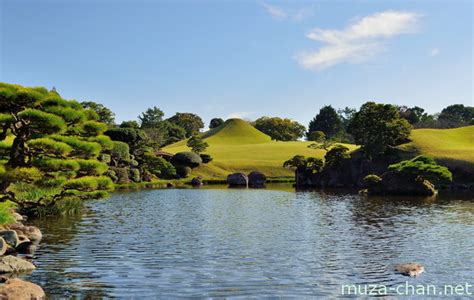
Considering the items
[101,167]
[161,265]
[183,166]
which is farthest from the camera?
[183,166]

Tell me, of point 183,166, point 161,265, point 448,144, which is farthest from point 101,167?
point 448,144

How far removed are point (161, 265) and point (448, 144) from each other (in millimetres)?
89149

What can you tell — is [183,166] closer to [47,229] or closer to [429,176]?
[429,176]

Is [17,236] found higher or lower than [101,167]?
lower

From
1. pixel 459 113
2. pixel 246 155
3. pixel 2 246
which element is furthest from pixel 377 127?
pixel 459 113

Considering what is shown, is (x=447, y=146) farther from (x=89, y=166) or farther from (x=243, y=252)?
(x=243, y=252)

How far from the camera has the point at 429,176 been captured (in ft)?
213

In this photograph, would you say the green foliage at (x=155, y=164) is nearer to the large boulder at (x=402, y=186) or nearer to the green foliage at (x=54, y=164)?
the large boulder at (x=402, y=186)

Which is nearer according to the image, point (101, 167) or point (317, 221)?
point (101, 167)

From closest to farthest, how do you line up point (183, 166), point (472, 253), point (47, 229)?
point (472, 253)
point (47, 229)
point (183, 166)

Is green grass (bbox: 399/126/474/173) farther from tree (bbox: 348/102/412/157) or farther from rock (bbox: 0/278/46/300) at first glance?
rock (bbox: 0/278/46/300)

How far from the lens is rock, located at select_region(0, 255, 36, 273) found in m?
18.2

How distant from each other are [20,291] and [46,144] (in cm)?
1588

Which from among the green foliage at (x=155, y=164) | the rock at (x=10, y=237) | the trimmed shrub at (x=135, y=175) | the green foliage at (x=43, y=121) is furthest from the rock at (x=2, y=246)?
the green foliage at (x=155, y=164)
